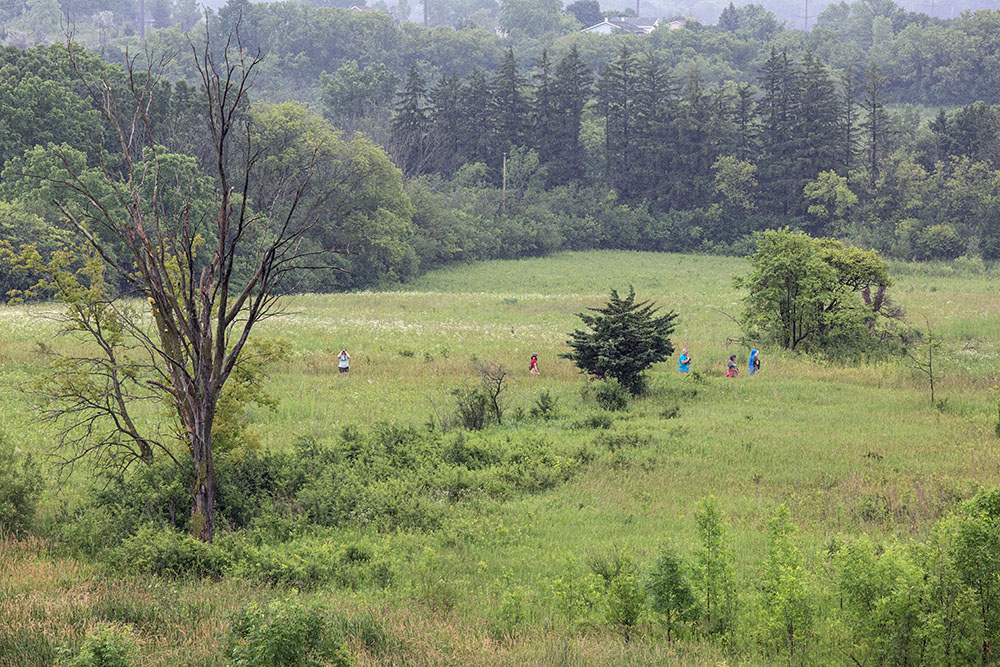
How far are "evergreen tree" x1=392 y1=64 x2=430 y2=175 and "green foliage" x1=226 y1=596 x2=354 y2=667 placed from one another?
253ft

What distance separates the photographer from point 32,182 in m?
48.9

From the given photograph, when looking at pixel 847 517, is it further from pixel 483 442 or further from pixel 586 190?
pixel 586 190

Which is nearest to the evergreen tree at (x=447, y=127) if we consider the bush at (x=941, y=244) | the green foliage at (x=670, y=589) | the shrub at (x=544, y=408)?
the bush at (x=941, y=244)

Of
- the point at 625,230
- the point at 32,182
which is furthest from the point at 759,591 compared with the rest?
the point at 625,230

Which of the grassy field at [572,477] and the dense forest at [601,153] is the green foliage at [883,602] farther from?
the dense forest at [601,153]

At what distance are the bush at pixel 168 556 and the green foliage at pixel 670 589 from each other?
204 inches

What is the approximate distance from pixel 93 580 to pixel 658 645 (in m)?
6.04

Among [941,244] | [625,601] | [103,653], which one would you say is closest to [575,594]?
[625,601]

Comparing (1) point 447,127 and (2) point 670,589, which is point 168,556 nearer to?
(2) point 670,589

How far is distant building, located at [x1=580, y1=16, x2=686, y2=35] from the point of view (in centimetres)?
15976

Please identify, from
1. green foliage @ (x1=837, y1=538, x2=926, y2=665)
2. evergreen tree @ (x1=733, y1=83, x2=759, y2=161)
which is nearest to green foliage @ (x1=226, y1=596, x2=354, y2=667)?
green foliage @ (x1=837, y1=538, x2=926, y2=665)

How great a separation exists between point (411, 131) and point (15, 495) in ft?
246

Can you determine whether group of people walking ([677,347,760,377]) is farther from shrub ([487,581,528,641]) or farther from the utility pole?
the utility pole

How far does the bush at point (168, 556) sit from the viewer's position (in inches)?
415
